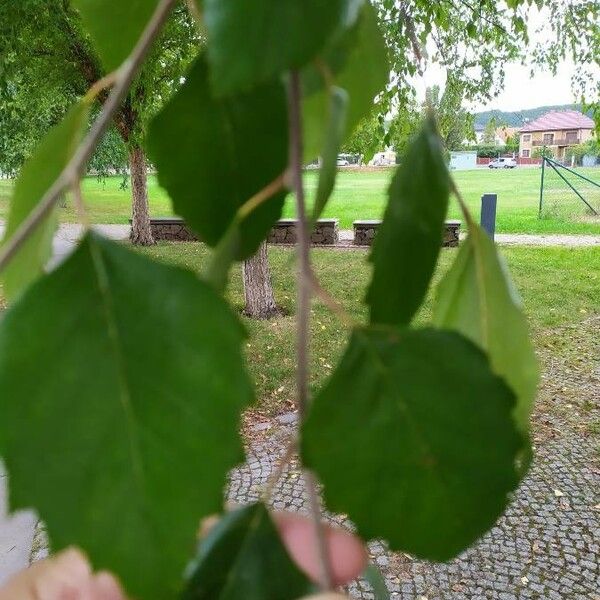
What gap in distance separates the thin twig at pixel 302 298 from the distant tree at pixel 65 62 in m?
2.89

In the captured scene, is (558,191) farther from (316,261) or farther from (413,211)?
(413,211)

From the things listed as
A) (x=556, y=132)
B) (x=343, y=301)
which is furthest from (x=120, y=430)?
(x=556, y=132)

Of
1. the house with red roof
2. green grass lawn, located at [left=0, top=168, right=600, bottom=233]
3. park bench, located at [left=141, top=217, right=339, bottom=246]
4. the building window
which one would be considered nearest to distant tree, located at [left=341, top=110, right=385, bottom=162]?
park bench, located at [left=141, top=217, right=339, bottom=246]

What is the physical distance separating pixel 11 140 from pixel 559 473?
19.5ft

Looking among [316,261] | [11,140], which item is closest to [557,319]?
[316,261]

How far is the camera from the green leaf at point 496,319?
0.31 metres

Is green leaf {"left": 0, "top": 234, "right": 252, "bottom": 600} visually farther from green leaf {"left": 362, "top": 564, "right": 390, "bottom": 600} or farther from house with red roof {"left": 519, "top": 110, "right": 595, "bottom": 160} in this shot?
house with red roof {"left": 519, "top": 110, "right": 595, "bottom": 160}

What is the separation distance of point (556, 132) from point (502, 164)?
275 cm

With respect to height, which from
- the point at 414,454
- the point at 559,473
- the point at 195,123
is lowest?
the point at 559,473

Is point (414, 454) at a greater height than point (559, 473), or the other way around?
point (414, 454)

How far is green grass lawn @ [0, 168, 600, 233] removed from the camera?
8.65m

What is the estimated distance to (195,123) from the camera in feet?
0.90

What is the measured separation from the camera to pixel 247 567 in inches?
10.4

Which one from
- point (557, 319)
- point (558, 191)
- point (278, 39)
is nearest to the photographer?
point (278, 39)
